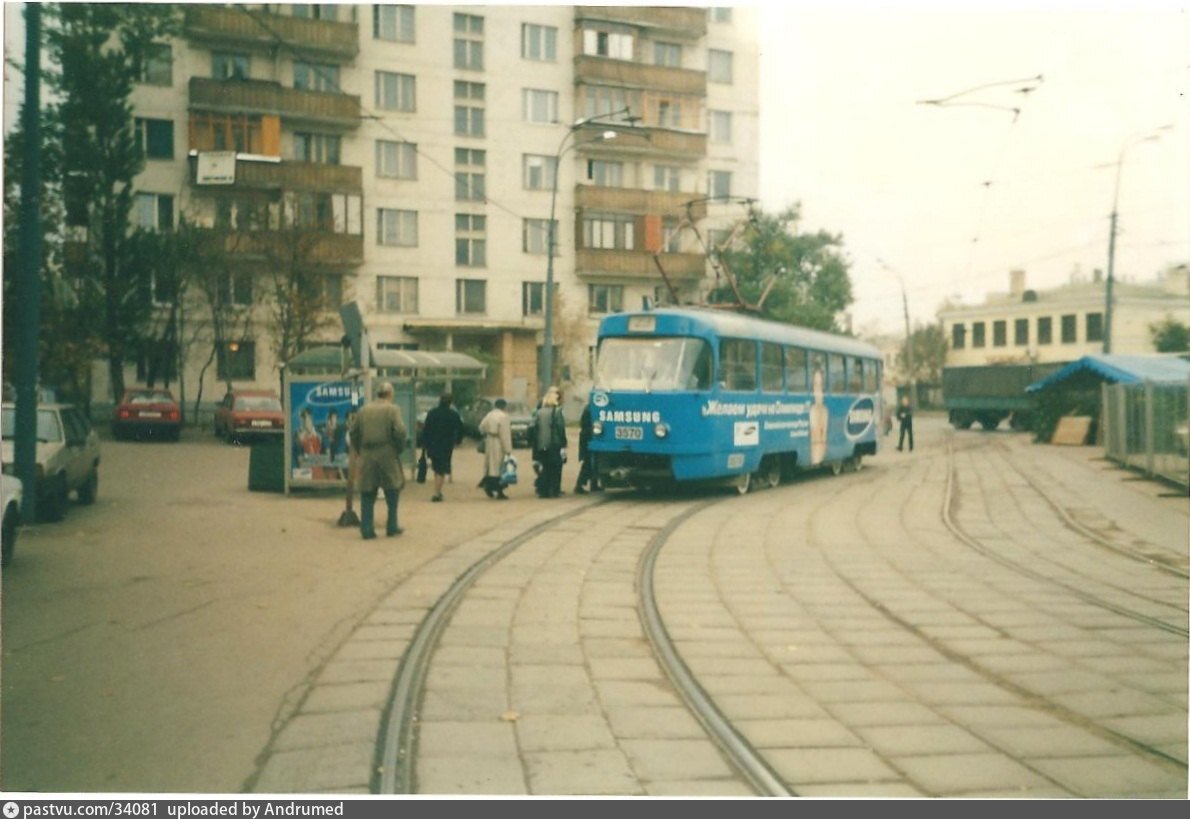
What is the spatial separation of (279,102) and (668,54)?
4.02 meters

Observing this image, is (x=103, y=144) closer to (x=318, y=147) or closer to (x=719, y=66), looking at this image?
(x=318, y=147)

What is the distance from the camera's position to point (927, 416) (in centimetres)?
6006

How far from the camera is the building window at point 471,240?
12.4 metres

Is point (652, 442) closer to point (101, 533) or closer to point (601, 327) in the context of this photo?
point (601, 327)

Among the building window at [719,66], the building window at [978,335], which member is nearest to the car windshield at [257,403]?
the building window at [719,66]

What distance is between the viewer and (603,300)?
17.3 meters

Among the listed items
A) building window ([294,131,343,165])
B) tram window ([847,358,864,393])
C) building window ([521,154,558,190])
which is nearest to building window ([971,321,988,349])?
tram window ([847,358,864,393])

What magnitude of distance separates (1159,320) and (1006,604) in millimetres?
5659

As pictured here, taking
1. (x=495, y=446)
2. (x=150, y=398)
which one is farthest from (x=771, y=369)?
(x=150, y=398)

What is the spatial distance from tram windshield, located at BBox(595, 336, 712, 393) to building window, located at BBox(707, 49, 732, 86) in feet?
23.3

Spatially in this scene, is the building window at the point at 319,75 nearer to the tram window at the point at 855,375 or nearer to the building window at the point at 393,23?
the building window at the point at 393,23

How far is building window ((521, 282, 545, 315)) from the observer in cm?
1411

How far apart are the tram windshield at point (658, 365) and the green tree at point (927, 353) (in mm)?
10484

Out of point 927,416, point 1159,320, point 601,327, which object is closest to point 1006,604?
point 1159,320
